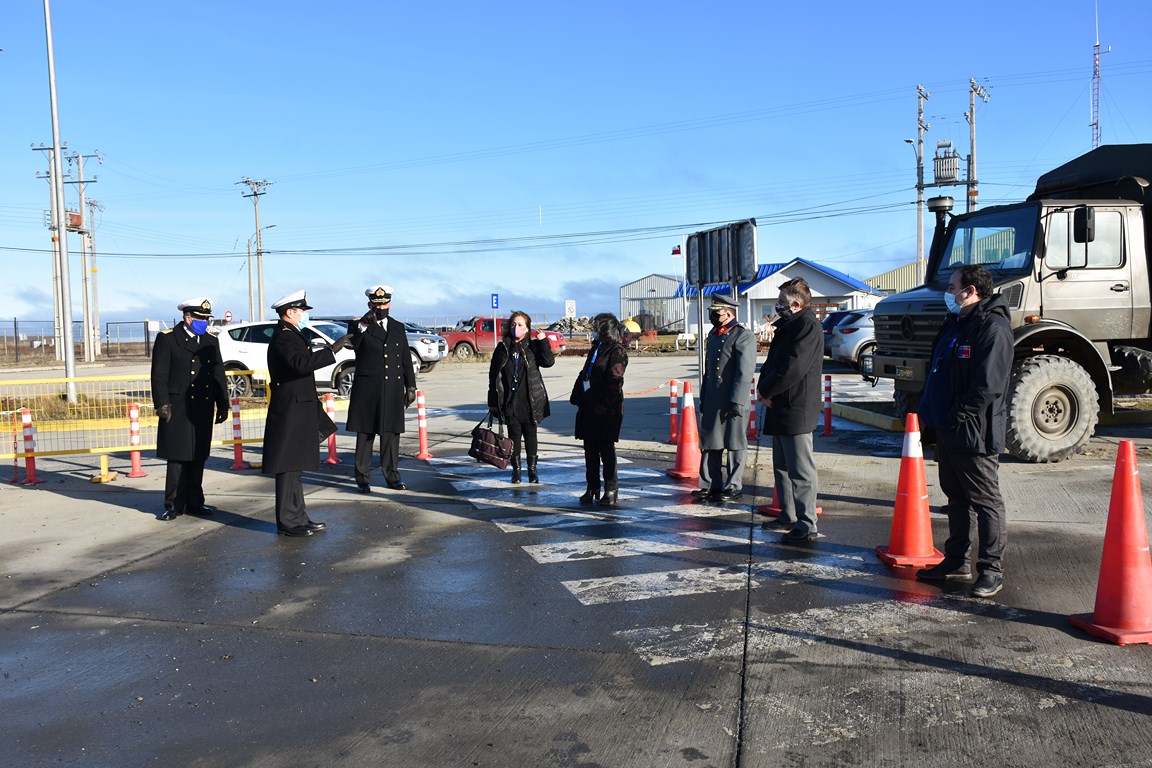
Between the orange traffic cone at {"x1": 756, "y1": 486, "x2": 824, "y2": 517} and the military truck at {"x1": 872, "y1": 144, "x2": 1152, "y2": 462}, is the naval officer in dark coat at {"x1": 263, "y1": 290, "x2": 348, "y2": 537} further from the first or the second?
the military truck at {"x1": 872, "y1": 144, "x2": 1152, "y2": 462}

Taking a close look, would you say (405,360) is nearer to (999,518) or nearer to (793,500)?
(793,500)

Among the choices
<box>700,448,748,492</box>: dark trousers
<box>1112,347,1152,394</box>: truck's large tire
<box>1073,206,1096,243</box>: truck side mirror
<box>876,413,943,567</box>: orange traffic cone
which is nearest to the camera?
<box>876,413,943,567</box>: orange traffic cone

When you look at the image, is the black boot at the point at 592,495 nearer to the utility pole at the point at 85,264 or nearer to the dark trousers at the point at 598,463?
the dark trousers at the point at 598,463

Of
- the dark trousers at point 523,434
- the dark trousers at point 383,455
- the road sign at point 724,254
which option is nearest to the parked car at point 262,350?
the road sign at point 724,254

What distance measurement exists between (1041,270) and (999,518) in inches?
228

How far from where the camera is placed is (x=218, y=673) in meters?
4.73

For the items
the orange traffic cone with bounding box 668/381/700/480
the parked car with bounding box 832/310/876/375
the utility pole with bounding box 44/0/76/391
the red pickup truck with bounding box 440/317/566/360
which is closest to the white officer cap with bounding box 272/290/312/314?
the orange traffic cone with bounding box 668/381/700/480

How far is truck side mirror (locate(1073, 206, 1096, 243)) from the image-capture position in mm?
10156

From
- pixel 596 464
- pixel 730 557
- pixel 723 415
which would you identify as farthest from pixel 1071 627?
pixel 596 464

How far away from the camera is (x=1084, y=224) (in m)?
10.2

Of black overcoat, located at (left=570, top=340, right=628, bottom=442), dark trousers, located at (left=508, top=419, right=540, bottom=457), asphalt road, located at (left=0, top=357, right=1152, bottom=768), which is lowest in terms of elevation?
asphalt road, located at (left=0, top=357, right=1152, bottom=768)

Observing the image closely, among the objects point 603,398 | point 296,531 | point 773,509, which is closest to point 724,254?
point 603,398

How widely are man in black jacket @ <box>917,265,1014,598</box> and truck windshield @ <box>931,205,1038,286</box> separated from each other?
531 cm

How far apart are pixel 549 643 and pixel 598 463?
3653 millimetres
